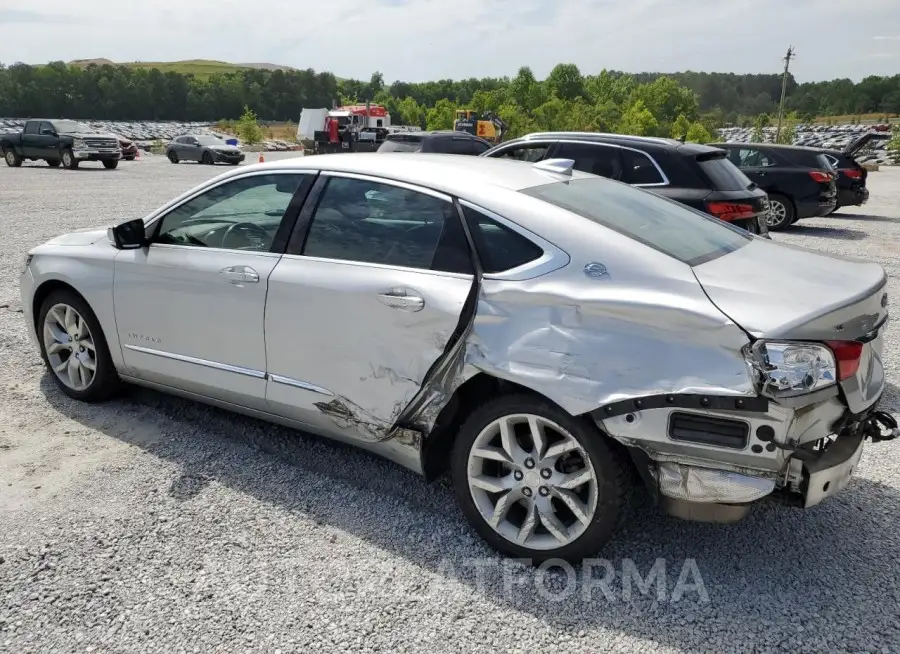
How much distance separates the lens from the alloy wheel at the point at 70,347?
176 inches

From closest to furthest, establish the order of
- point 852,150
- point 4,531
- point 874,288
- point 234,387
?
point 874,288, point 4,531, point 234,387, point 852,150

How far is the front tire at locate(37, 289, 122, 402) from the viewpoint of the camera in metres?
4.39

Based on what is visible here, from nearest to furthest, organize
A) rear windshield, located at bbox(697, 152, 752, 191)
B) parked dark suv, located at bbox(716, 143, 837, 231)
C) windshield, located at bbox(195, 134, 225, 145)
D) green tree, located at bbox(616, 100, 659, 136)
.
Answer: rear windshield, located at bbox(697, 152, 752, 191), parked dark suv, located at bbox(716, 143, 837, 231), windshield, located at bbox(195, 134, 225, 145), green tree, located at bbox(616, 100, 659, 136)

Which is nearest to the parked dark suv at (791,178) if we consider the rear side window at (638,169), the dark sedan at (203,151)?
the rear side window at (638,169)

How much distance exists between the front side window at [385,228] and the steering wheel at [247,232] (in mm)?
330

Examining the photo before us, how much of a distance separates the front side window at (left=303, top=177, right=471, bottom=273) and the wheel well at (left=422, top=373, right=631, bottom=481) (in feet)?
1.60

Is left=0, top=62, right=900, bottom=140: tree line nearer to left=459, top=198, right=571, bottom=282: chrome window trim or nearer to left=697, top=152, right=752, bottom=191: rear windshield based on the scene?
left=697, top=152, right=752, bottom=191: rear windshield

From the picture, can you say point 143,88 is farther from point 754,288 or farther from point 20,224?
point 754,288

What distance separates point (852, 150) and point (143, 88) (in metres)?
155

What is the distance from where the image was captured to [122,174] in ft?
84.1

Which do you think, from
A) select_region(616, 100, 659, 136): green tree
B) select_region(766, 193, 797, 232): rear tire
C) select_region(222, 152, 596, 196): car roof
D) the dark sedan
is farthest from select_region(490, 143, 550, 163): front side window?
select_region(616, 100, 659, 136): green tree

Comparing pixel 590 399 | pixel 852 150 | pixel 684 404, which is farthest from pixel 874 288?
pixel 852 150

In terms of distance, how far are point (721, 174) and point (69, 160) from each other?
85.6 feet

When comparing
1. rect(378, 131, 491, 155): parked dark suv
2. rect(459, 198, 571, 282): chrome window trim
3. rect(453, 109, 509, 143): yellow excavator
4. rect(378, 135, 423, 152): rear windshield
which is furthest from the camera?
rect(453, 109, 509, 143): yellow excavator
